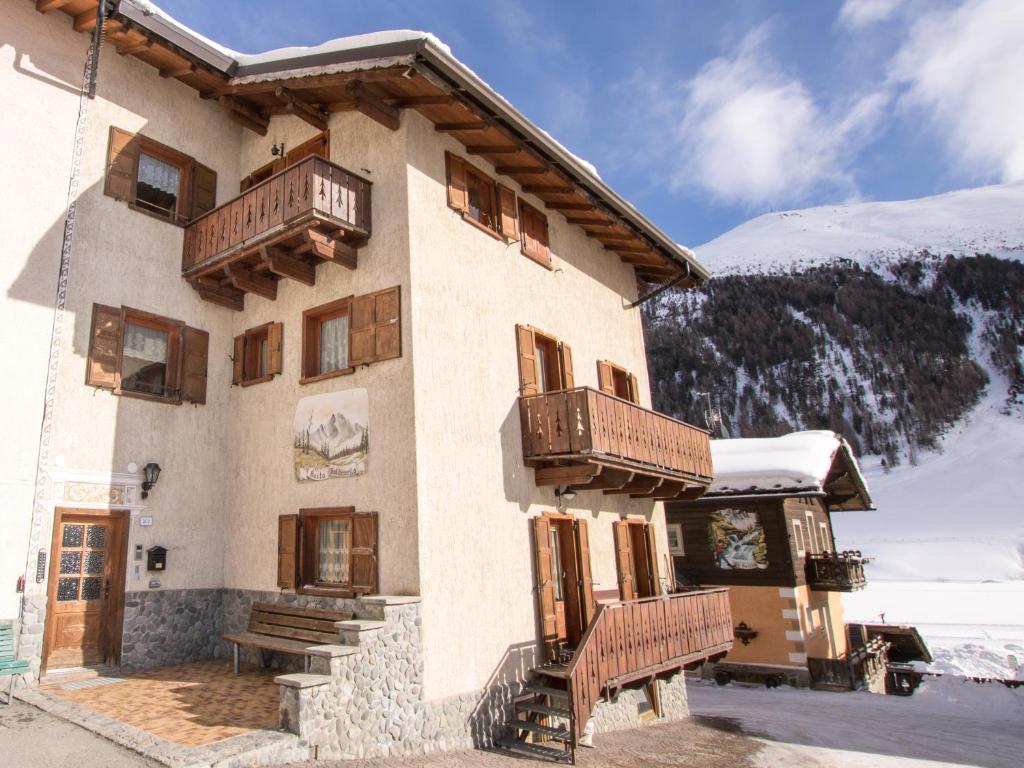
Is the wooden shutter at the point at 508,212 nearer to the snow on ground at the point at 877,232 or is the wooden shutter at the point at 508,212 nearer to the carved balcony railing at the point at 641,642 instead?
the carved balcony railing at the point at 641,642

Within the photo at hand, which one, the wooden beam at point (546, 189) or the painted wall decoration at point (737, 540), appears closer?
the wooden beam at point (546, 189)

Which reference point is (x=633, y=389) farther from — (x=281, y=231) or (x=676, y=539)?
(x=281, y=231)

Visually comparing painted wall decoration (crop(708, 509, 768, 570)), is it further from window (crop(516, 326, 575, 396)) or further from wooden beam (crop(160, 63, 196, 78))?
wooden beam (crop(160, 63, 196, 78))

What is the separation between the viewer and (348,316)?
10.9m

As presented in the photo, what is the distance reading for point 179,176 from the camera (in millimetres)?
12680

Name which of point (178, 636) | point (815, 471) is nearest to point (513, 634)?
point (178, 636)

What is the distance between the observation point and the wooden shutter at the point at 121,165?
37.2ft

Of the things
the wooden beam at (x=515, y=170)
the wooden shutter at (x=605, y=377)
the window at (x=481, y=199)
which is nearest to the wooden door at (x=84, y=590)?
the window at (x=481, y=199)

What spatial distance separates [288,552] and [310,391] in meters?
2.60

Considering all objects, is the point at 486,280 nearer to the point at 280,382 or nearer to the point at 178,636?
the point at 280,382

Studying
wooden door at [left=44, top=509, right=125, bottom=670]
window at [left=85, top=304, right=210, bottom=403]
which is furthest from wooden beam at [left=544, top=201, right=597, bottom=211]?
wooden door at [left=44, top=509, right=125, bottom=670]

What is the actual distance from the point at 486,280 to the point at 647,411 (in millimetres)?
3802

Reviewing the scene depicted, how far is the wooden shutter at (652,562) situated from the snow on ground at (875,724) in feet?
9.82

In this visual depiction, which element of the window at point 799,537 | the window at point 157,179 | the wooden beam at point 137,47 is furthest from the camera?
the window at point 799,537
